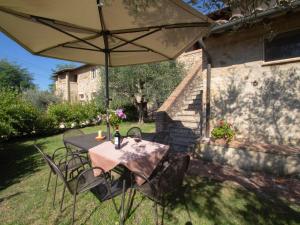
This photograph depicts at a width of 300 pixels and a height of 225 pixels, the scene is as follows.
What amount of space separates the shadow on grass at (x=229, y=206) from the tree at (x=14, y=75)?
33314mm

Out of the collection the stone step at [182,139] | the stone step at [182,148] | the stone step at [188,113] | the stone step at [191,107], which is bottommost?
the stone step at [182,148]

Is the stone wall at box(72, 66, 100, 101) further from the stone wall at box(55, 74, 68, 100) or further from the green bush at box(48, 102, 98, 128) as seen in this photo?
the green bush at box(48, 102, 98, 128)

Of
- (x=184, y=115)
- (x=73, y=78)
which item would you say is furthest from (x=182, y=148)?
(x=73, y=78)

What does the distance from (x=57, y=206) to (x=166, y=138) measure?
8.58 feet

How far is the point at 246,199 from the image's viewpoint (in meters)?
3.46

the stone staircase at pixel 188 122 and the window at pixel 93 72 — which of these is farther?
the window at pixel 93 72

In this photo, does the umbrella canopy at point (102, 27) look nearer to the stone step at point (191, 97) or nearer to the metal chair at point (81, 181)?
the metal chair at point (81, 181)

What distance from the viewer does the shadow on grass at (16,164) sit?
474 centimetres

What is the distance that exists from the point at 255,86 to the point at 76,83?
2541 cm

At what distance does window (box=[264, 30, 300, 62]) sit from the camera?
5.20 metres

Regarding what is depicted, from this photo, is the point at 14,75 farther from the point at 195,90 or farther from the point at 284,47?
the point at 284,47

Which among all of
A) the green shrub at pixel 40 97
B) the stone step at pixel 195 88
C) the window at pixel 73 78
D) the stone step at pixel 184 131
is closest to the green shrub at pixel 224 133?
the stone step at pixel 184 131

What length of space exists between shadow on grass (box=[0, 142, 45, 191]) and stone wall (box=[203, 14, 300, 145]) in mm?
5445

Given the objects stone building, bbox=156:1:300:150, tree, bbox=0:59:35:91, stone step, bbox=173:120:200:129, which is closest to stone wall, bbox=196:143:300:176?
stone building, bbox=156:1:300:150
